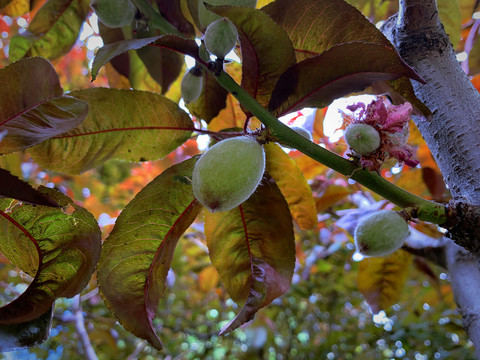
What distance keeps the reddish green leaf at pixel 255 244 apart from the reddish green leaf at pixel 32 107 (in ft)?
1.15

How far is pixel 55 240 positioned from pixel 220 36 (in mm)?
480

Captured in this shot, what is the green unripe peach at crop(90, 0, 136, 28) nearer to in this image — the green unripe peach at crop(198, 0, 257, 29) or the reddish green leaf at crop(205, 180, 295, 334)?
the green unripe peach at crop(198, 0, 257, 29)

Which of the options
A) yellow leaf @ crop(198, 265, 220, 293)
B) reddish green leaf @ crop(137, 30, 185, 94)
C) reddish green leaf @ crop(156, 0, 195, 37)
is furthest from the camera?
yellow leaf @ crop(198, 265, 220, 293)

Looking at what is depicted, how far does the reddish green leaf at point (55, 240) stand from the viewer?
2.35 ft

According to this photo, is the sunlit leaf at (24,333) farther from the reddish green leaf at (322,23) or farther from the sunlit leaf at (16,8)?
the sunlit leaf at (16,8)

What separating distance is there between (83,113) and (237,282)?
17.6 inches

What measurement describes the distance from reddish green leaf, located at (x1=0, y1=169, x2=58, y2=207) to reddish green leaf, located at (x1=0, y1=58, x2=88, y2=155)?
0.24 feet

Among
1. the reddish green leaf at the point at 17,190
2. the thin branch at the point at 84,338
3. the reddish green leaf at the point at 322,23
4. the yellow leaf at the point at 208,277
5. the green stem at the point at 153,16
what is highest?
the green stem at the point at 153,16

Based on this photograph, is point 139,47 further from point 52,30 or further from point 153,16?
point 52,30

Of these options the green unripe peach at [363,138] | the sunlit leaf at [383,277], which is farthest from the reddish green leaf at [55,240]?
the sunlit leaf at [383,277]

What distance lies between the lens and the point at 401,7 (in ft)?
2.66

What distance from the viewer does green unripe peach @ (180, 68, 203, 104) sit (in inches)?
33.5

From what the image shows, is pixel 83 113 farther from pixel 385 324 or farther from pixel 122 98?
pixel 385 324

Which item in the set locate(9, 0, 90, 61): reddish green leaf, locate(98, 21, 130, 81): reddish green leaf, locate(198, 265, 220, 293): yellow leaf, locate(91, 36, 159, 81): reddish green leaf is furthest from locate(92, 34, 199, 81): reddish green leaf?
locate(198, 265, 220, 293): yellow leaf
